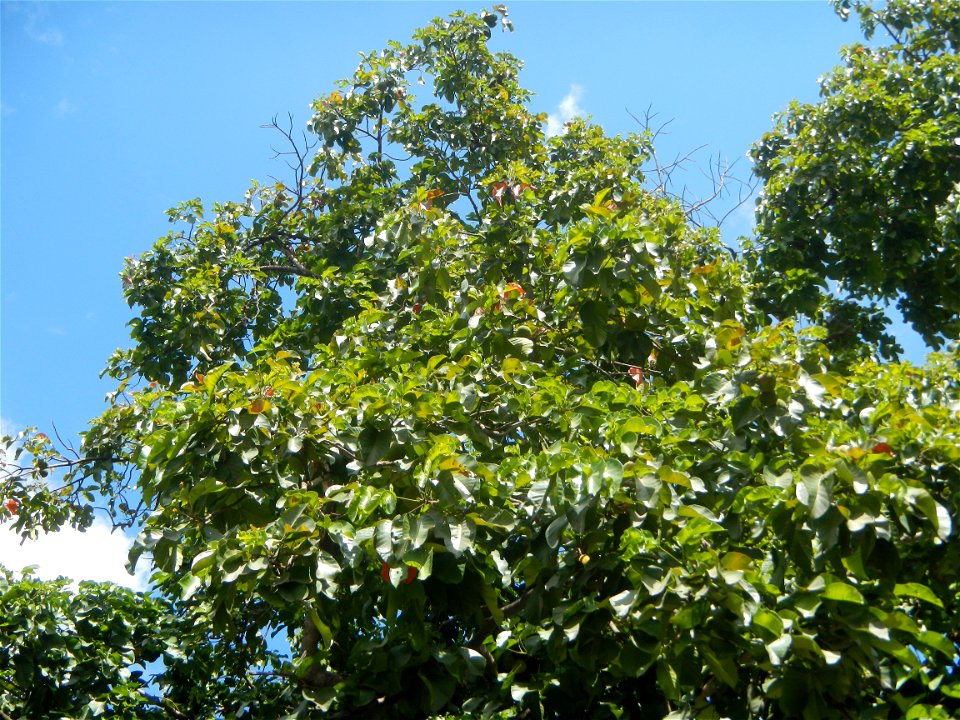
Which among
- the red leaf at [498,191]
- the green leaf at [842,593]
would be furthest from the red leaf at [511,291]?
the green leaf at [842,593]

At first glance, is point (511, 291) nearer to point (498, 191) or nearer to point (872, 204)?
point (498, 191)

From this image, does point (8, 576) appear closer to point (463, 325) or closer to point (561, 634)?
point (463, 325)

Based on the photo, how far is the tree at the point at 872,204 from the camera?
30.0ft

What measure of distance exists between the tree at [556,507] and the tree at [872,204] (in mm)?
1973

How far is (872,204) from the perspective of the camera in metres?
9.39

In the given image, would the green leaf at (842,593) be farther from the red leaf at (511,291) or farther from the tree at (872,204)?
the tree at (872,204)

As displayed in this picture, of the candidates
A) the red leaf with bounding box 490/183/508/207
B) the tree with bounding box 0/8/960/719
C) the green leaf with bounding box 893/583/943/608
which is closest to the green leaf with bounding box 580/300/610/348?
the tree with bounding box 0/8/960/719

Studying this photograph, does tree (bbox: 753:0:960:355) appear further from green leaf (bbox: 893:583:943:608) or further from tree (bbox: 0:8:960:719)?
green leaf (bbox: 893:583:943:608)

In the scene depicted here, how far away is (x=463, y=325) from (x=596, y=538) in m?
2.24

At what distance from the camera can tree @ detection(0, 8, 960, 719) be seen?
4062 mm

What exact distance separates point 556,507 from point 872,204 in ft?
20.9

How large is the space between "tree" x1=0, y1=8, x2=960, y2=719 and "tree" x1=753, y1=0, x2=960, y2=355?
6.47 ft

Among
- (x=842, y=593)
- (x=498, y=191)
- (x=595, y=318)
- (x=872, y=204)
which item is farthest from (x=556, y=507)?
(x=872, y=204)

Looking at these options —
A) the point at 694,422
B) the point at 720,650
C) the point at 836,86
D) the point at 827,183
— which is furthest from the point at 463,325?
the point at 836,86
